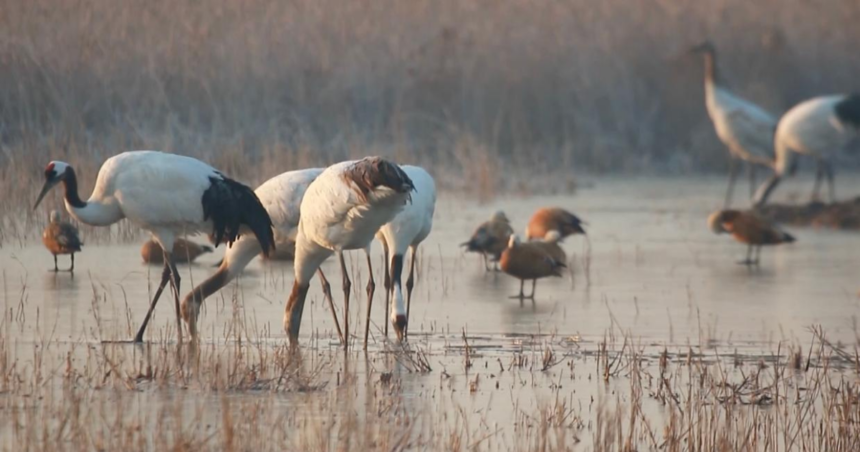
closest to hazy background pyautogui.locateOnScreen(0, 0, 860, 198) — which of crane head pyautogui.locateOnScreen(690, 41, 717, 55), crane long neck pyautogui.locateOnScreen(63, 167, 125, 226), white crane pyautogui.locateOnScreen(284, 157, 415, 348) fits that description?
crane head pyautogui.locateOnScreen(690, 41, 717, 55)

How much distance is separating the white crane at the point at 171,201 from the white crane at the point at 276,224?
0.44 ft

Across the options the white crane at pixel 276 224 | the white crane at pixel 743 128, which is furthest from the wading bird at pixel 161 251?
the white crane at pixel 743 128

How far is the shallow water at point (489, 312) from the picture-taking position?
6492mm

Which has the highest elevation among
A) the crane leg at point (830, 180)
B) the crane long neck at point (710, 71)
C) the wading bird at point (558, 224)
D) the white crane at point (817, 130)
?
the crane long neck at point (710, 71)

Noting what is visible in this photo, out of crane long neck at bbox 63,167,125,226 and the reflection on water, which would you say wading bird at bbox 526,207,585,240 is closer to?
the reflection on water

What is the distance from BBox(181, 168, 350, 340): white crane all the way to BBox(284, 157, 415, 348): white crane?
36 cm

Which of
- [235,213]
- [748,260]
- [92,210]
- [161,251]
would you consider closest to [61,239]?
[161,251]

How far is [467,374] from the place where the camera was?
688 centimetres

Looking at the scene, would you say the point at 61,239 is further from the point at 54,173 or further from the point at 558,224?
the point at 558,224

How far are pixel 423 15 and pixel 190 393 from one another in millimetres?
14874

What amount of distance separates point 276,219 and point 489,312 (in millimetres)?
1434

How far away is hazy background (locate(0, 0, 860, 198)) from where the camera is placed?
14922mm

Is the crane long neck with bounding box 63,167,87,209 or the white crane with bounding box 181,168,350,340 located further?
the crane long neck with bounding box 63,167,87,209

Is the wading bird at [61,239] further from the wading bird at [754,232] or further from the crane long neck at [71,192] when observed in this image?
the wading bird at [754,232]
